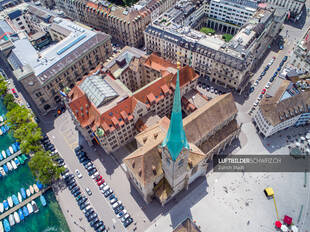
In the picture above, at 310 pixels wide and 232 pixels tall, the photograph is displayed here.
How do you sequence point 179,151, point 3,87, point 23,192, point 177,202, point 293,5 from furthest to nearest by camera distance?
point 293,5
point 3,87
point 23,192
point 177,202
point 179,151

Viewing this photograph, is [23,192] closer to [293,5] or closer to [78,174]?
[78,174]

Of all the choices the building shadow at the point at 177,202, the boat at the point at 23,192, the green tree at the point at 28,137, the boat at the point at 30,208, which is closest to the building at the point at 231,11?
the building shadow at the point at 177,202

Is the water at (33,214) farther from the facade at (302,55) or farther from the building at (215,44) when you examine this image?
the facade at (302,55)

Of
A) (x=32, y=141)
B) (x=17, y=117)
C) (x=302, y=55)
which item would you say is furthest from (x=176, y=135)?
(x=302, y=55)

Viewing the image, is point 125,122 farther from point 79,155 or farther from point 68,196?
point 68,196

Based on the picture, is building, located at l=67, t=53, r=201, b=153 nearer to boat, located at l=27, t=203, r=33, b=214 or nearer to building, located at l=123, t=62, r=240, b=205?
building, located at l=123, t=62, r=240, b=205

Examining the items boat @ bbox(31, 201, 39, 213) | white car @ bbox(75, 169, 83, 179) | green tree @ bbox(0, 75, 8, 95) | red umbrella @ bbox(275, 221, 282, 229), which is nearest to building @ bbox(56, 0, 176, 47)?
green tree @ bbox(0, 75, 8, 95)

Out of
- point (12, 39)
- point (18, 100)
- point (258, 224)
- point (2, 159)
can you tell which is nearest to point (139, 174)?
point (258, 224)
